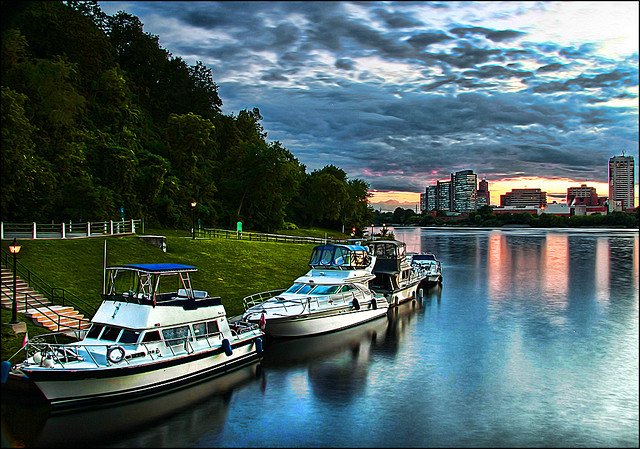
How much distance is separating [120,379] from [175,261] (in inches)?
922

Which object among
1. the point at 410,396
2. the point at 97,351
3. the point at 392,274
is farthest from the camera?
the point at 392,274

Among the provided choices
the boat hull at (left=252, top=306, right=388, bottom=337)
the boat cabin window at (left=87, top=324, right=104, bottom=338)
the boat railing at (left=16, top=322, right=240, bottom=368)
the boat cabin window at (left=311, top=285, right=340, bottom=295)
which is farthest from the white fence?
the boat cabin window at (left=311, top=285, right=340, bottom=295)

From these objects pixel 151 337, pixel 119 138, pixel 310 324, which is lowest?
pixel 310 324

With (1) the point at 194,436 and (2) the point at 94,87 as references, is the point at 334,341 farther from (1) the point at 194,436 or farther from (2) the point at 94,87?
(2) the point at 94,87

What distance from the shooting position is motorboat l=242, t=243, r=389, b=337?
30.5 meters

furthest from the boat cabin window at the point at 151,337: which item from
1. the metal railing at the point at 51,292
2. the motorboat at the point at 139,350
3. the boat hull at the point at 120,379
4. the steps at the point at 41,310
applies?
the metal railing at the point at 51,292

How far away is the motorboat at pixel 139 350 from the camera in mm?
19188

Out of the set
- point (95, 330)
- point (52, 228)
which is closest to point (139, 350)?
point (95, 330)

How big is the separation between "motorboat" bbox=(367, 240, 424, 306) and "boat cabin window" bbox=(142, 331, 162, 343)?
78.9 ft

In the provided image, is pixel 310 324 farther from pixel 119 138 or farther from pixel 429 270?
pixel 119 138

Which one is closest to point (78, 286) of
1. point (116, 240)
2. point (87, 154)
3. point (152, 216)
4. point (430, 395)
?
point (116, 240)

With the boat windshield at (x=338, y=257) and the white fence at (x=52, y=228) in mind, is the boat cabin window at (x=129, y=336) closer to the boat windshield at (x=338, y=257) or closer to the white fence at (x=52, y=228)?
the white fence at (x=52, y=228)

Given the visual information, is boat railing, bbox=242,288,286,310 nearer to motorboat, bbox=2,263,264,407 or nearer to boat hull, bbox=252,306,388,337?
boat hull, bbox=252,306,388,337

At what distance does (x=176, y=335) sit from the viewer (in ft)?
75.3
